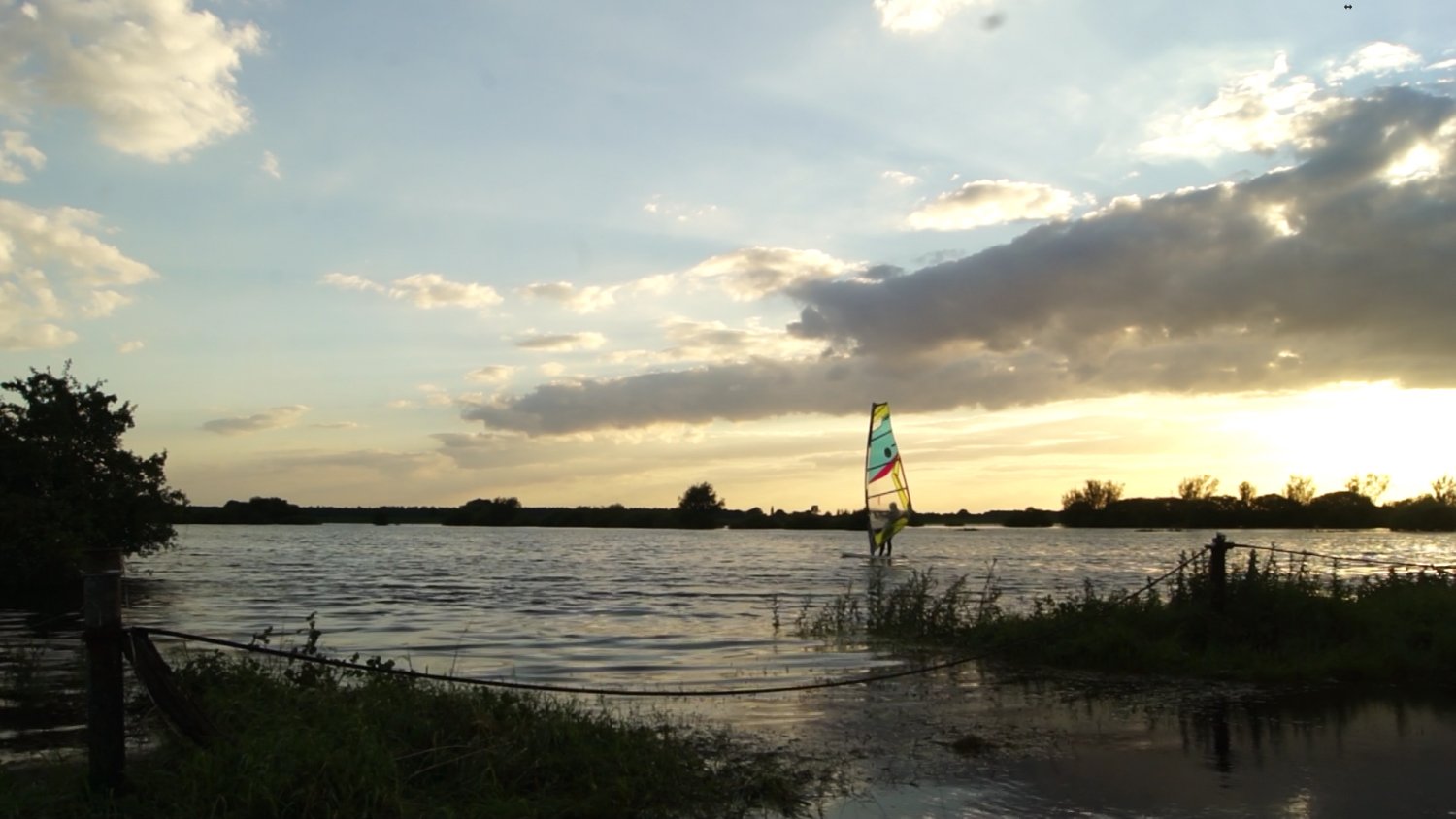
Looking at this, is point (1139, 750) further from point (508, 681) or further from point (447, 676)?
point (508, 681)

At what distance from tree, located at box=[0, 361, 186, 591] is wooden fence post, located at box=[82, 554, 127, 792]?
70.9ft

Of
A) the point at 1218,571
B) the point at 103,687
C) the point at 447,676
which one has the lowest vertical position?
the point at 447,676

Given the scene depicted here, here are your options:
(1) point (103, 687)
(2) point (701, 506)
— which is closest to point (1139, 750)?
(1) point (103, 687)

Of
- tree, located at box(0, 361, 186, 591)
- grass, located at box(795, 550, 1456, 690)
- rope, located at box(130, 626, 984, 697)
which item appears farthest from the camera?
tree, located at box(0, 361, 186, 591)

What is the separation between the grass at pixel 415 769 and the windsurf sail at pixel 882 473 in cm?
3348

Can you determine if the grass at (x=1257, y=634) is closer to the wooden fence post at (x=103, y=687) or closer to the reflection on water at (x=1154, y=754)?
the reflection on water at (x=1154, y=754)

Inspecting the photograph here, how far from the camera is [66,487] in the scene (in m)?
28.0

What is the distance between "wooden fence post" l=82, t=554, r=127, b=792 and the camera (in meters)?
5.92

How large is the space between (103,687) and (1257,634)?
12550 millimetres

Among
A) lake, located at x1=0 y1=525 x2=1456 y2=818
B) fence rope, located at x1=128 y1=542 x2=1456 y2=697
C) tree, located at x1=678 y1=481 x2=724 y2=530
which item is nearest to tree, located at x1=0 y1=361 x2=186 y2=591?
lake, located at x1=0 y1=525 x2=1456 y2=818

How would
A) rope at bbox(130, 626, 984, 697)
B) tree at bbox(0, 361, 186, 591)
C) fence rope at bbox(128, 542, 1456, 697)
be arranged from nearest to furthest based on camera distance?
1. rope at bbox(130, 626, 984, 697)
2. fence rope at bbox(128, 542, 1456, 697)
3. tree at bbox(0, 361, 186, 591)

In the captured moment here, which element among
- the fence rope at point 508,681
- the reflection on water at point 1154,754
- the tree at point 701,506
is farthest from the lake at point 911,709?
the tree at point 701,506

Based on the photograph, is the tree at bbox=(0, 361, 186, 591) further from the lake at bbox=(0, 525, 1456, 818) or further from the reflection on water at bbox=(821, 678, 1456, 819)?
the reflection on water at bbox=(821, 678, 1456, 819)

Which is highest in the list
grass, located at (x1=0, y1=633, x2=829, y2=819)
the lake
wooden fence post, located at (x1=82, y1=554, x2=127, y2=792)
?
wooden fence post, located at (x1=82, y1=554, x2=127, y2=792)
